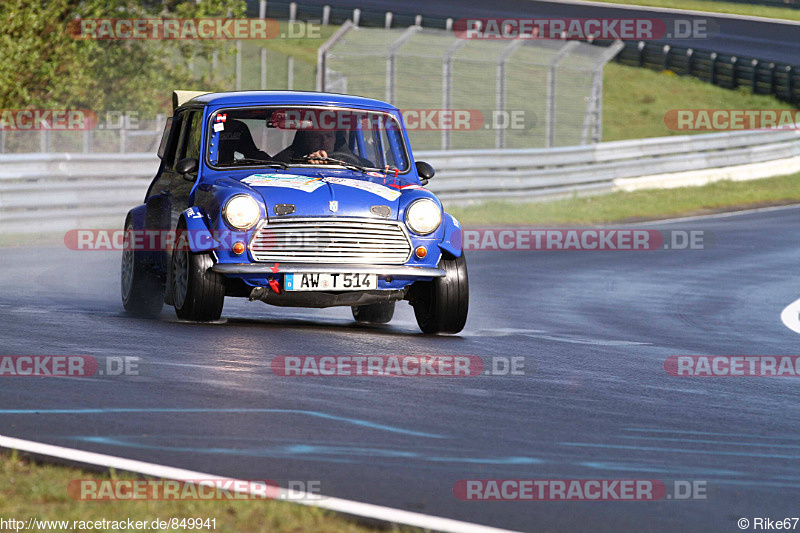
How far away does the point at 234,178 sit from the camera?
949 cm

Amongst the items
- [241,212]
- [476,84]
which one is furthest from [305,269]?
[476,84]

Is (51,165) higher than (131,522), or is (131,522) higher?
(131,522)

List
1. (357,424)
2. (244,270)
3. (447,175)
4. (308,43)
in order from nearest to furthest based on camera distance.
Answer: (357,424) → (244,270) → (447,175) → (308,43)

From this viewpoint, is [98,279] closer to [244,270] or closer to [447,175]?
[244,270]

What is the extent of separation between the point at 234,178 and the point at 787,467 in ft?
16.1

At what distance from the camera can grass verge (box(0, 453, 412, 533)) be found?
4488mm

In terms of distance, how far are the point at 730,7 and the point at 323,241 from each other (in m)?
44.5

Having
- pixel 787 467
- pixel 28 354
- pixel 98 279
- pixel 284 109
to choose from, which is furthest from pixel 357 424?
pixel 98 279

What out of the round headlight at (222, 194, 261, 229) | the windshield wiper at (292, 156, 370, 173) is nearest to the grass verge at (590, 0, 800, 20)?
the windshield wiper at (292, 156, 370, 173)

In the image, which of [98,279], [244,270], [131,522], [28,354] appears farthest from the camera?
[98,279]

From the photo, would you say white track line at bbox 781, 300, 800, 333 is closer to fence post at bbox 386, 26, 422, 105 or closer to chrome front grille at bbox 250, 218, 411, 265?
chrome front grille at bbox 250, 218, 411, 265

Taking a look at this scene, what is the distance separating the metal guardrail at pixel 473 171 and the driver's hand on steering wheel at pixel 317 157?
8.60 meters

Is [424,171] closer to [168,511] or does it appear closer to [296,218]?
[296,218]

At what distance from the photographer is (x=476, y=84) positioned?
125 ft
